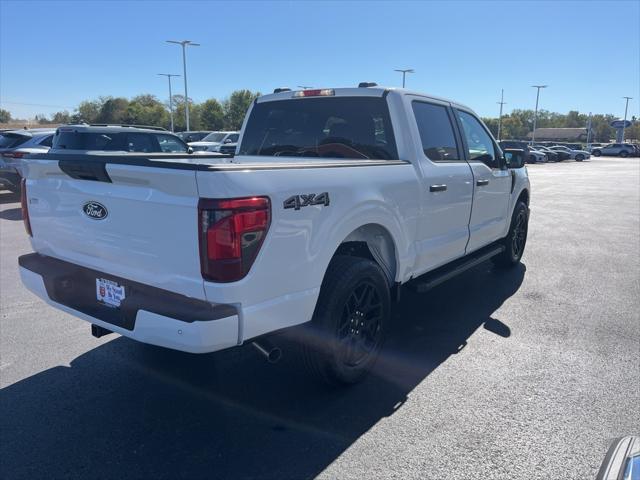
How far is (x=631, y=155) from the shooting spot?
213 feet

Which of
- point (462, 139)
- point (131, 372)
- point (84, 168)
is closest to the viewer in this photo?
point (84, 168)

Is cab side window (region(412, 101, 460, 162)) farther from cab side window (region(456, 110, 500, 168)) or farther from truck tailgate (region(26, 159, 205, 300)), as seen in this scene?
truck tailgate (region(26, 159, 205, 300))

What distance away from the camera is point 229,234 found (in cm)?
255

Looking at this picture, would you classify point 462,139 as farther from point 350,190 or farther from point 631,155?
point 631,155

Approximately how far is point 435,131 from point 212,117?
75344mm

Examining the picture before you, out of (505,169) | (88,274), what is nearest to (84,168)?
(88,274)

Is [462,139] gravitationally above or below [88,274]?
above

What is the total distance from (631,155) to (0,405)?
75160 millimetres

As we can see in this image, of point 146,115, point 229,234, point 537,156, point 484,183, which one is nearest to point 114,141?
point 484,183

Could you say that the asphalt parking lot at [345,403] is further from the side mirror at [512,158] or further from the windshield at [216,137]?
the windshield at [216,137]

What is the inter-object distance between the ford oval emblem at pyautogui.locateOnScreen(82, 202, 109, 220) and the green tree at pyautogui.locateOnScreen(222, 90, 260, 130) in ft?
247

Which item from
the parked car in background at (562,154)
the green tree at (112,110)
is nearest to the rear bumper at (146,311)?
the parked car in background at (562,154)

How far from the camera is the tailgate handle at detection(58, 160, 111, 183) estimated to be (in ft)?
9.50

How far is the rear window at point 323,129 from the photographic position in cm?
427
